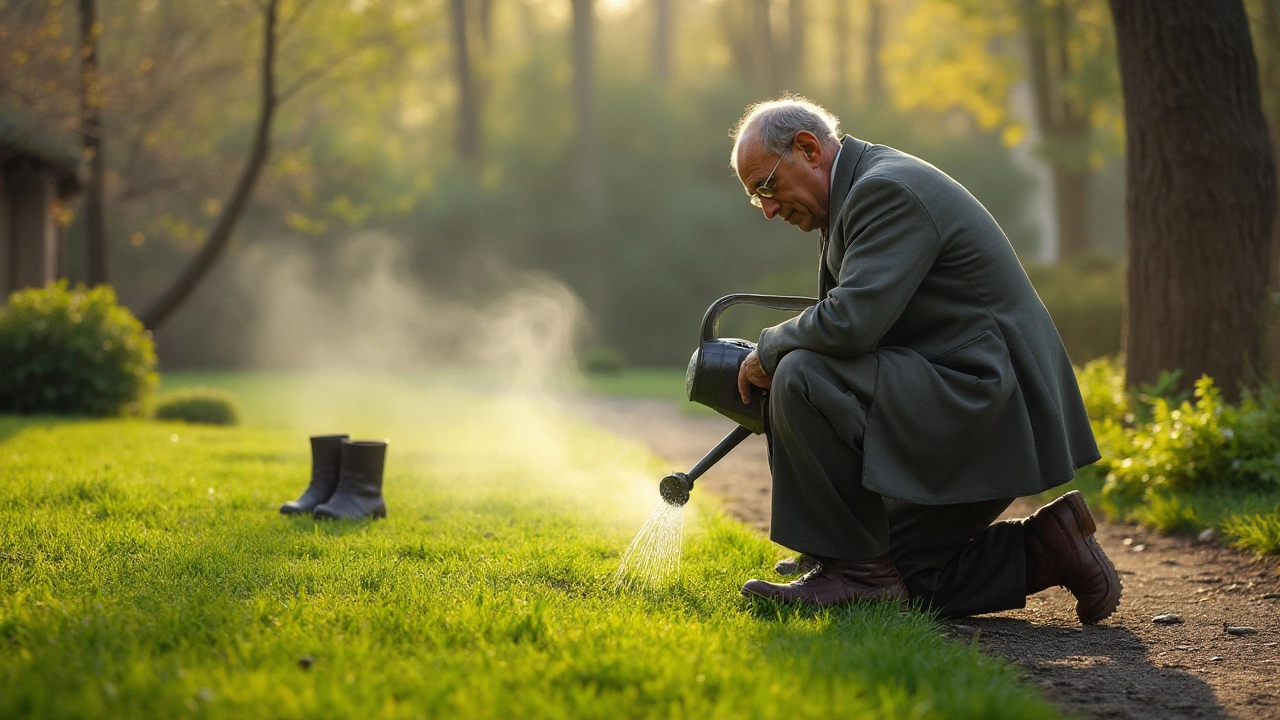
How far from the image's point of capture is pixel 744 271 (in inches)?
1217

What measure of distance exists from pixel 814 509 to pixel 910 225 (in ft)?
2.97

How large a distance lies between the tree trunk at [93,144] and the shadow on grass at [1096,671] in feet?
32.2

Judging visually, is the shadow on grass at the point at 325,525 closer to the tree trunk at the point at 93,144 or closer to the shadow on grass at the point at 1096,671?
the shadow on grass at the point at 1096,671

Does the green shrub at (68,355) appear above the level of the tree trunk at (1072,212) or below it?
below

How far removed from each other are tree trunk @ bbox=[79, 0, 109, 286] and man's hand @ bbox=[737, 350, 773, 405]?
8.97 m

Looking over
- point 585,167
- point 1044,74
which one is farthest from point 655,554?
point 585,167

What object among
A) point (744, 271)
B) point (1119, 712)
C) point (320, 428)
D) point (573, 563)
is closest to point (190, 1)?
point (320, 428)

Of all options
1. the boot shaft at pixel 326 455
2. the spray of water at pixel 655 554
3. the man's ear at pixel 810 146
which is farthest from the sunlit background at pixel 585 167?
the man's ear at pixel 810 146

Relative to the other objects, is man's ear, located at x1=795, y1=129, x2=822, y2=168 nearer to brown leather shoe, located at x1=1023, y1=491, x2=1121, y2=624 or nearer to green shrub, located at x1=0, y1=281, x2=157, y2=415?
brown leather shoe, located at x1=1023, y1=491, x2=1121, y2=624

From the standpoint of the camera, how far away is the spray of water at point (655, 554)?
3596mm

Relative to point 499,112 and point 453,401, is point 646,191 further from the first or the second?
point 453,401

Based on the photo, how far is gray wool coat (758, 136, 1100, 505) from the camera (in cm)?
322

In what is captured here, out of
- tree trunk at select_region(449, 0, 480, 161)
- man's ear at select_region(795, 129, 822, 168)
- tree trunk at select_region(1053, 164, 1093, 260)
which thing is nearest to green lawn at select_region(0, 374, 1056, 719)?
man's ear at select_region(795, 129, 822, 168)

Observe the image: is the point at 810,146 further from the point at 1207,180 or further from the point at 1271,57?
the point at 1271,57
